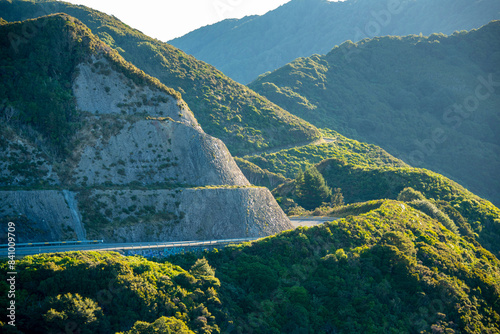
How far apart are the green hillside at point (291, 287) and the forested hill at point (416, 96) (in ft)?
244

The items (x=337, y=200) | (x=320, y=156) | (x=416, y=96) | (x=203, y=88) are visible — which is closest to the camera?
(x=337, y=200)

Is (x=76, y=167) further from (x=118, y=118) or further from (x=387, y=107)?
(x=387, y=107)

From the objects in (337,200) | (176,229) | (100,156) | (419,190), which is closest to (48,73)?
(100,156)

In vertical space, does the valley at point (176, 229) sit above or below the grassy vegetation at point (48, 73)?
below

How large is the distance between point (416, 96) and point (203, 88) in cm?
7720

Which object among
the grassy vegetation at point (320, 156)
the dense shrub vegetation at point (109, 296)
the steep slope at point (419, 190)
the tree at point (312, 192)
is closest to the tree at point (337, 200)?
the tree at point (312, 192)

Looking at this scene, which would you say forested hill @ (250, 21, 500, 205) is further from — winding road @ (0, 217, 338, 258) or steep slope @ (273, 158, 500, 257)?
winding road @ (0, 217, 338, 258)

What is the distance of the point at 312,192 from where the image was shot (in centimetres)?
6581

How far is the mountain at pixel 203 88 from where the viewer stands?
88175mm

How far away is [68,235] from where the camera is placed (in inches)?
1357

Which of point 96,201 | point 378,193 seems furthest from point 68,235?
point 378,193

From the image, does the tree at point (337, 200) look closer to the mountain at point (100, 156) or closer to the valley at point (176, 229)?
the valley at point (176, 229)

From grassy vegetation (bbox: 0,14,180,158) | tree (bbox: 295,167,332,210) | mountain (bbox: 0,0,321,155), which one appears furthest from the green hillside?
mountain (bbox: 0,0,321,155)

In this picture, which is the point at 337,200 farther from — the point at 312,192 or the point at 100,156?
the point at 100,156
